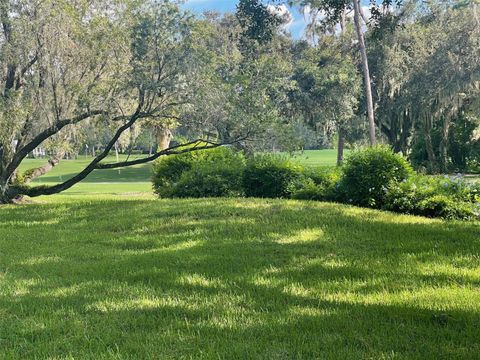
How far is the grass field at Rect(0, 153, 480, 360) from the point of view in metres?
3.09

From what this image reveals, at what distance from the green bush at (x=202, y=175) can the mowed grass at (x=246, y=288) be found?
321 cm

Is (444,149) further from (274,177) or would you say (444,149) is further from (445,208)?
(445,208)

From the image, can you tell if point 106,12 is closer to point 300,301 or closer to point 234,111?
point 234,111

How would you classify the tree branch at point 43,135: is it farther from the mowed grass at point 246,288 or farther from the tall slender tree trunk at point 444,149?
the tall slender tree trunk at point 444,149

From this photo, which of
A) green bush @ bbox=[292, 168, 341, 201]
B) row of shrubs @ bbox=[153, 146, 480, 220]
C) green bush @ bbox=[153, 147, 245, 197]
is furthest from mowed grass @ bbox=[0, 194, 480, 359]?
green bush @ bbox=[153, 147, 245, 197]

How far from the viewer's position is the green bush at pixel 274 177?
1035 centimetres

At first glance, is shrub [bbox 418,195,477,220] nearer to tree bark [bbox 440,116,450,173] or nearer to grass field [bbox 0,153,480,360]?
grass field [bbox 0,153,480,360]

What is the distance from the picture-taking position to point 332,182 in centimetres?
991

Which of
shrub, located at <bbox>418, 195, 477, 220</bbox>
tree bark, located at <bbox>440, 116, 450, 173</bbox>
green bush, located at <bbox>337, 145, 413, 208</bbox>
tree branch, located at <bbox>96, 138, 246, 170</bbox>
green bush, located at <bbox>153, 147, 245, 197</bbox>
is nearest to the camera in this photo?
shrub, located at <bbox>418, 195, 477, 220</bbox>

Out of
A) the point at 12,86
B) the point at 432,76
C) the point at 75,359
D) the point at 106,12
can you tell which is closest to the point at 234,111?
the point at 106,12

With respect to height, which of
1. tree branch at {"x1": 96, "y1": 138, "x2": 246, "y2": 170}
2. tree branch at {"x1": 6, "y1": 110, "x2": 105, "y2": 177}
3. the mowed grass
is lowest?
the mowed grass

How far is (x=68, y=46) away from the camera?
400 inches

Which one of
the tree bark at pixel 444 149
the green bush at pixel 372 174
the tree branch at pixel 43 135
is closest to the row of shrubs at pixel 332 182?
the green bush at pixel 372 174

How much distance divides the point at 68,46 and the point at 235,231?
5973 mm
